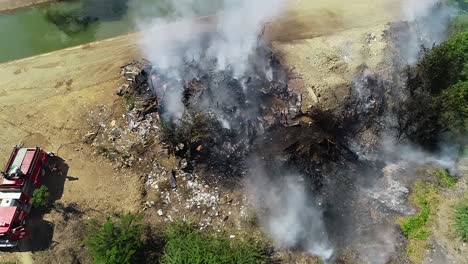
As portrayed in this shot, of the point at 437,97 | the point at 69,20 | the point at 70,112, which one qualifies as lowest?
the point at 437,97

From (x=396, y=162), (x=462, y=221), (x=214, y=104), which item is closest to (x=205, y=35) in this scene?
(x=214, y=104)

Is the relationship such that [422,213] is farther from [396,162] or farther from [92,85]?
[92,85]

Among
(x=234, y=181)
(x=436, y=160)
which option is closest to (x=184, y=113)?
(x=234, y=181)

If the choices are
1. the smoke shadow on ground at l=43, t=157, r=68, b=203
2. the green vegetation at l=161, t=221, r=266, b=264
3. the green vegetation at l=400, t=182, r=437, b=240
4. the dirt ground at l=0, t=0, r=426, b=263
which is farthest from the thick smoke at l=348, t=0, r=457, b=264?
the smoke shadow on ground at l=43, t=157, r=68, b=203

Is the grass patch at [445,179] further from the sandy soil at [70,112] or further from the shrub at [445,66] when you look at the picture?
the sandy soil at [70,112]

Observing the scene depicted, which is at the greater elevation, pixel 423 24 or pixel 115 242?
pixel 423 24

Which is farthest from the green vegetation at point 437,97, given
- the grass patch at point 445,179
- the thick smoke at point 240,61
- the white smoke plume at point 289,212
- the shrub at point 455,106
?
the thick smoke at point 240,61
